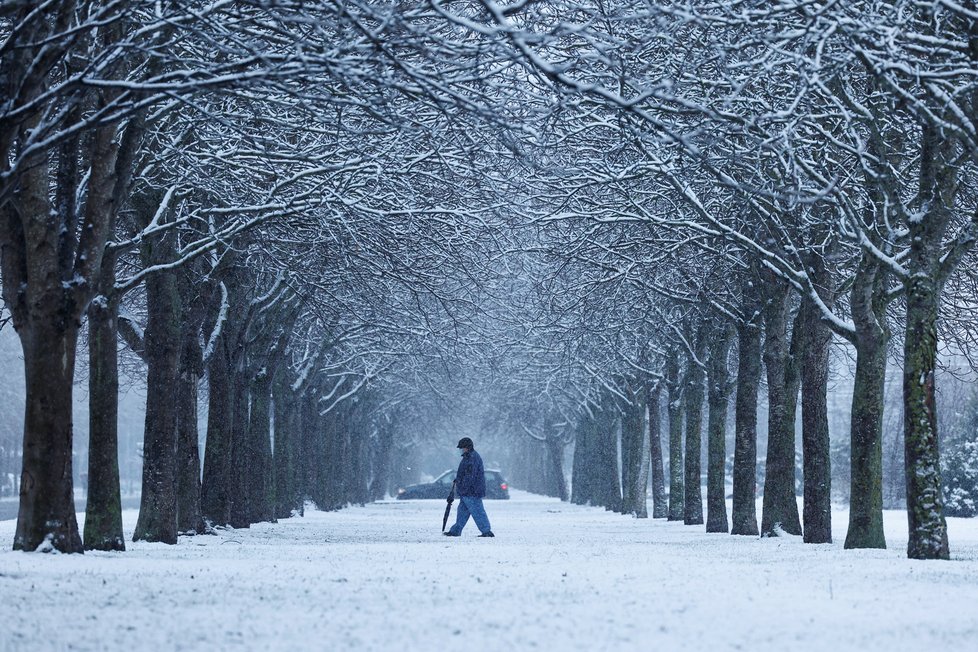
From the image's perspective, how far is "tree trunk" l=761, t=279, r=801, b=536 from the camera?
22.3 metres

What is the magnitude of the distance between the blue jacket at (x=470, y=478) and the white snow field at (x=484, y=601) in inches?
261

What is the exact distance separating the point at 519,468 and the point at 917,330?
328 ft

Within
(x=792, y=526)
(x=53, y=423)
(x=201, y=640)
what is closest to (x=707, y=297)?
(x=792, y=526)

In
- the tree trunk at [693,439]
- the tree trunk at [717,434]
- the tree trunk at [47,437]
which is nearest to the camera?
the tree trunk at [47,437]

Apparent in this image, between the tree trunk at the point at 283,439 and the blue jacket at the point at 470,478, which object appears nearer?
the blue jacket at the point at 470,478

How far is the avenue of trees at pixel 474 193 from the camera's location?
1201 cm

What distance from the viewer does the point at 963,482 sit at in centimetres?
5234

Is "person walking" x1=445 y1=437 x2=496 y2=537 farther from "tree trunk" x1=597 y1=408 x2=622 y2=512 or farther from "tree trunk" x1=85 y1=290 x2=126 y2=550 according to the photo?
"tree trunk" x1=597 y1=408 x2=622 y2=512

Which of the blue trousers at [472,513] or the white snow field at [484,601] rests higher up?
the blue trousers at [472,513]

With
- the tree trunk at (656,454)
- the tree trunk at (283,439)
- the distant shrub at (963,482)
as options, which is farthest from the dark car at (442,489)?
the tree trunk at (283,439)

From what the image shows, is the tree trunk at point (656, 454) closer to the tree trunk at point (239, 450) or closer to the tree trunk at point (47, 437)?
the tree trunk at point (239, 450)

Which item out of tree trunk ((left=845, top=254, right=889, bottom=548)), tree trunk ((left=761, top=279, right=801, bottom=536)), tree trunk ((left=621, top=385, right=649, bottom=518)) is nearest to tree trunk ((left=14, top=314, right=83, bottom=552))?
tree trunk ((left=845, top=254, right=889, bottom=548))

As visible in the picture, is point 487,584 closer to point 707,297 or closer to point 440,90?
point 440,90

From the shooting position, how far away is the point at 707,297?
924 inches
